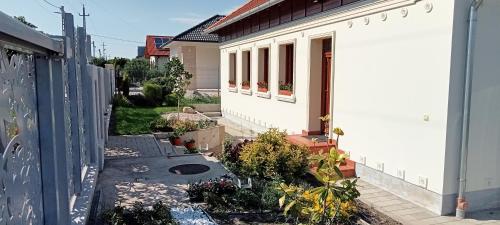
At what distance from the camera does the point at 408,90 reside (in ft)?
21.0

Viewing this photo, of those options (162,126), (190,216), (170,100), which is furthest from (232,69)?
(190,216)

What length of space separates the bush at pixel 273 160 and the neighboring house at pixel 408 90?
5.44 feet

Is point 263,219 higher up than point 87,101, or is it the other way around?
point 87,101

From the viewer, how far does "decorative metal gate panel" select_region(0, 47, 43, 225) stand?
165 centimetres

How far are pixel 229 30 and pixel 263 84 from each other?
4.47 meters

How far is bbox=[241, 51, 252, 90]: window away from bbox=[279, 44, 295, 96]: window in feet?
10.1

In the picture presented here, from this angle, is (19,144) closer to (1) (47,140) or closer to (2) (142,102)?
(1) (47,140)

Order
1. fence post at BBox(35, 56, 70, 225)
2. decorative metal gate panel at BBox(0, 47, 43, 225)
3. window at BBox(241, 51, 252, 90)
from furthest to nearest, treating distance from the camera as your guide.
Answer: window at BBox(241, 51, 252, 90) → fence post at BBox(35, 56, 70, 225) → decorative metal gate panel at BBox(0, 47, 43, 225)

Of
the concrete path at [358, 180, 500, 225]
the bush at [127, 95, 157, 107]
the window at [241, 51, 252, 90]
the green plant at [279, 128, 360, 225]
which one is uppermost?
the window at [241, 51, 252, 90]

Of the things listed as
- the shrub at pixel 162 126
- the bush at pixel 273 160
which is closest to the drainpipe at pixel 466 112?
the bush at pixel 273 160

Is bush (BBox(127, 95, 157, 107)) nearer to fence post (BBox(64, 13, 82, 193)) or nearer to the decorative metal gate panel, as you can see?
fence post (BBox(64, 13, 82, 193))

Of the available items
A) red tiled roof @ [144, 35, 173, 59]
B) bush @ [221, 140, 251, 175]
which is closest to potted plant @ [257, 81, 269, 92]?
bush @ [221, 140, 251, 175]

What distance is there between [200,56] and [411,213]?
20.0 meters

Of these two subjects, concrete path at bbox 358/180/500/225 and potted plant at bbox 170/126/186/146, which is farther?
potted plant at bbox 170/126/186/146
